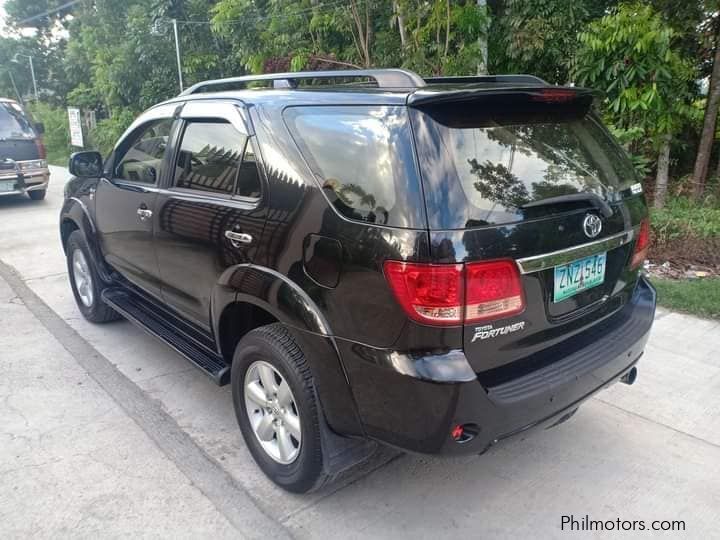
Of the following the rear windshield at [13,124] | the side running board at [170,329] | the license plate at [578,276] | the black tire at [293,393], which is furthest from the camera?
the rear windshield at [13,124]

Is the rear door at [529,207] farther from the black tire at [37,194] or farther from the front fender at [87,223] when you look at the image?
the black tire at [37,194]

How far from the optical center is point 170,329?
11.4 ft

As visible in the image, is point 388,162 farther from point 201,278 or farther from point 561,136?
point 201,278

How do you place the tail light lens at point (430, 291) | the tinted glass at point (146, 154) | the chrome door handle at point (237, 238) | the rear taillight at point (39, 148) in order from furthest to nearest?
the rear taillight at point (39, 148) → the tinted glass at point (146, 154) → the chrome door handle at point (237, 238) → the tail light lens at point (430, 291)

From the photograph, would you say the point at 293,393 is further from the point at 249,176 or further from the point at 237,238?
the point at 249,176

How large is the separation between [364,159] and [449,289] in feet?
1.98

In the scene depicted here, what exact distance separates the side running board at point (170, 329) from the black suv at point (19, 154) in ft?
22.8

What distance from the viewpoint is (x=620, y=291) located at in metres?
2.62

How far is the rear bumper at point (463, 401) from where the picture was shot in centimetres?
197

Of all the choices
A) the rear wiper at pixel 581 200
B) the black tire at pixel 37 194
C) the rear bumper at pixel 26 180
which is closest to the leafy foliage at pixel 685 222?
the rear wiper at pixel 581 200

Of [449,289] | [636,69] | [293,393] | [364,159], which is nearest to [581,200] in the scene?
[449,289]

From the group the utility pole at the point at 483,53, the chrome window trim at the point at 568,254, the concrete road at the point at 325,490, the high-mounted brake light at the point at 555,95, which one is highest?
the utility pole at the point at 483,53

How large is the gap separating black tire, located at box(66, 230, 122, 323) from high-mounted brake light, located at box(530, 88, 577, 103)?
3431 mm

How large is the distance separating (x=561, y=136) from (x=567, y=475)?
1.58 metres
